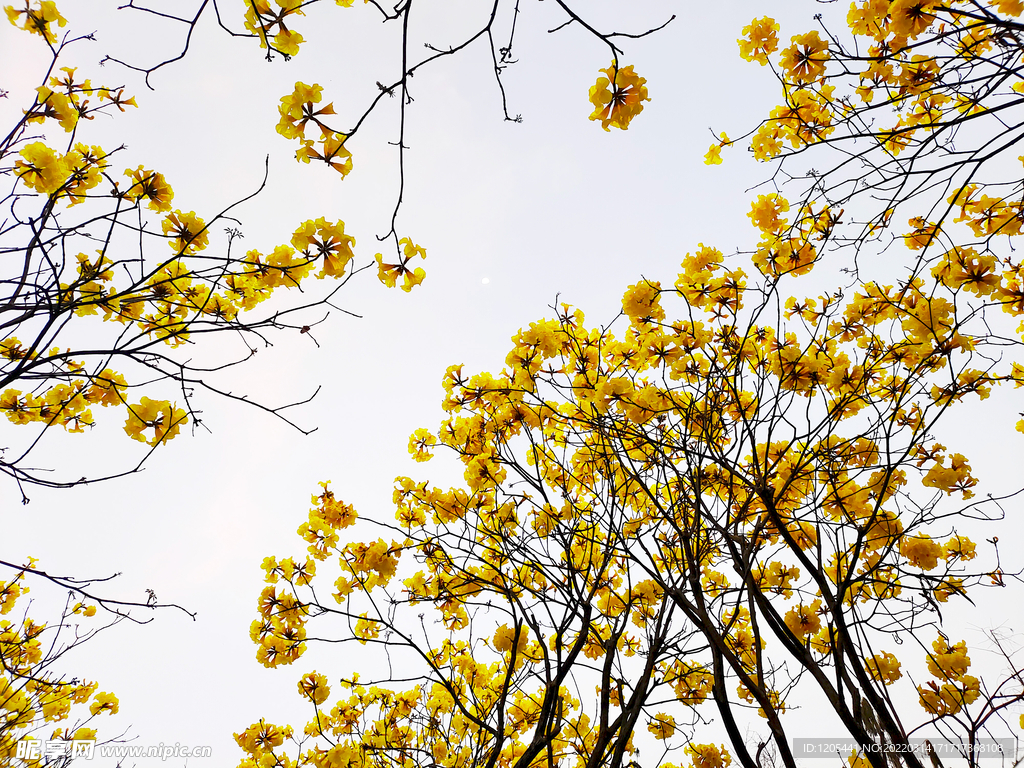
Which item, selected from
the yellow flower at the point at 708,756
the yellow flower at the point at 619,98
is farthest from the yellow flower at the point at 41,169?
the yellow flower at the point at 708,756

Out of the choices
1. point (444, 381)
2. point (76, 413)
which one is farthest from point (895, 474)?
point (76, 413)

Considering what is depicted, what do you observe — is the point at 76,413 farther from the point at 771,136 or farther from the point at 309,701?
the point at 771,136

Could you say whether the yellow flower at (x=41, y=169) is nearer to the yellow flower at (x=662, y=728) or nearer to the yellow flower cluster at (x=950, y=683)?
the yellow flower cluster at (x=950, y=683)

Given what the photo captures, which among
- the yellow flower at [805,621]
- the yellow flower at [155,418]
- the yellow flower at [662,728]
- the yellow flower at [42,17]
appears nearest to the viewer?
the yellow flower at [42,17]

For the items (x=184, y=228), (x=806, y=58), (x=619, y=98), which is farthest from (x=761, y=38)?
(x=184, y=228)

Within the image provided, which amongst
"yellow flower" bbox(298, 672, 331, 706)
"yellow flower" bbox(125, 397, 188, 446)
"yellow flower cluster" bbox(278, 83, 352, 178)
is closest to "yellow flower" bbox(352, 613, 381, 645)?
"yellow flower" bbox(298, 672, 331, 706)

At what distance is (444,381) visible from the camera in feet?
9.72

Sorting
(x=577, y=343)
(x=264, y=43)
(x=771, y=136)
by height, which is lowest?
(x=264, y=43)

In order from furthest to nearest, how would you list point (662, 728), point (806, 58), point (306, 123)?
1. point (662, 728)
2. point (806, 58)
3. point (306, 123)

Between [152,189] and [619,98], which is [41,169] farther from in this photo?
[619,98]

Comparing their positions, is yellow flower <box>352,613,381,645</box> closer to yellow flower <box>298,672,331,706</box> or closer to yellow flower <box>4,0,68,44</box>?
yellow flower <box>298,672,331,706</box>

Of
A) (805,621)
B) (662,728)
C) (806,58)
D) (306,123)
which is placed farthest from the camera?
(662,728)

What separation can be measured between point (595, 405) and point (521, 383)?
1.43 ft

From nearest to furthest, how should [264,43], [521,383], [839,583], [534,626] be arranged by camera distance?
[264,43] < [839,583] < [534,626] < [521,383]
